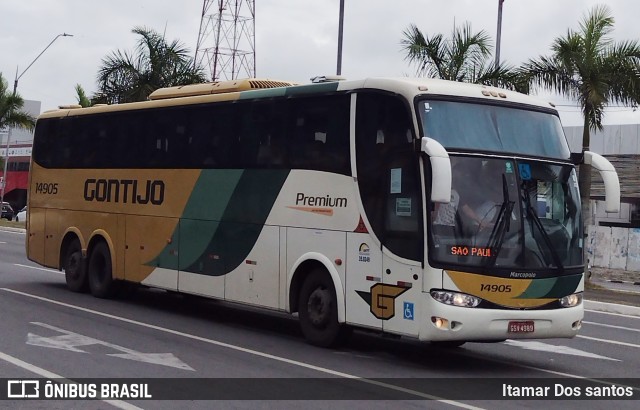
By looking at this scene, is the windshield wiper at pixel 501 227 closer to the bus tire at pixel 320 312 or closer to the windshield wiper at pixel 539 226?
the windshield wiper at pixel 539 226

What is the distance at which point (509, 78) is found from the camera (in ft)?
88.8

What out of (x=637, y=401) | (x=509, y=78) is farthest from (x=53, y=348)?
(x=509, y=78)

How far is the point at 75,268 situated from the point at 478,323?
34.1 ft

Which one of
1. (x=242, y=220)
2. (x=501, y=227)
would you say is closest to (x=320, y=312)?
(x=242, y=220)

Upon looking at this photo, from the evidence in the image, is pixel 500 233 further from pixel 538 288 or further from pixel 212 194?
pixel 212 194

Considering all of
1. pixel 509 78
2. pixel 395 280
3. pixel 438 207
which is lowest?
pixel 395 280

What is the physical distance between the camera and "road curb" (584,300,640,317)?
21.1 meters

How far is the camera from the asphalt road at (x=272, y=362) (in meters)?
10.1

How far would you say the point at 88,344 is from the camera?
13.0 metres

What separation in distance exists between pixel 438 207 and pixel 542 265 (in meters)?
1.49

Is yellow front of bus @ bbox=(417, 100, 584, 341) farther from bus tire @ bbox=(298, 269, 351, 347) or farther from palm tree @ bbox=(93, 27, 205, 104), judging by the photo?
palm tree @ bbox=(93, 27, 205, 104)

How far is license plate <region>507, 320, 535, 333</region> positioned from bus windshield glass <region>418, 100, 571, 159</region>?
2054 millimetres

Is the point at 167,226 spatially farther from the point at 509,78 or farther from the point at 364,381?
the point at 509,78

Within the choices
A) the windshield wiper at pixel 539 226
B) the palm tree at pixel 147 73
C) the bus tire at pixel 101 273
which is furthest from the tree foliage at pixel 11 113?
the windshield wiper at pixel 539 226
